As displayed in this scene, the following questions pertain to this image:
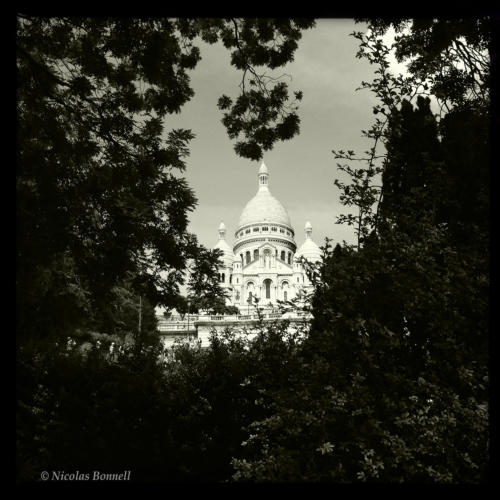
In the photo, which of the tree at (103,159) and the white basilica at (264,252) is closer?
the tree at (103,159)

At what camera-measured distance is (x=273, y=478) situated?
5.22 meters

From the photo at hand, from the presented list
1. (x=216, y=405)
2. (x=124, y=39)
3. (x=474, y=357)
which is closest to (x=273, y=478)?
(x=474, y=357)

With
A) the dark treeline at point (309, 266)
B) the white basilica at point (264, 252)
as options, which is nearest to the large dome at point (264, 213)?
the white basilica at point (264, 252)

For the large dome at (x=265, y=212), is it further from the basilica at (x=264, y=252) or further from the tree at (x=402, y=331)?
the tree at (x=402, y=331)

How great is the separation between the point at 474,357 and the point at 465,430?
2.24ft

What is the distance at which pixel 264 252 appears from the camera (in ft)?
251

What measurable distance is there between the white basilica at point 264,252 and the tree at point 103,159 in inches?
2551

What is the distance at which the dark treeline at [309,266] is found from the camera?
4973 millimetres

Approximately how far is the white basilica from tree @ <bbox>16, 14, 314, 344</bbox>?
64.8 meters

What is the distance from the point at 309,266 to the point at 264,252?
70.0 meters

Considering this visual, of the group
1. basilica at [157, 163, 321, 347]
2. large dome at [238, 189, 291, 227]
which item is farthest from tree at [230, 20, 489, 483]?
large dome at [238, 189, 291, 227]

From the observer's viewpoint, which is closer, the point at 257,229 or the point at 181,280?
the point at 181,280

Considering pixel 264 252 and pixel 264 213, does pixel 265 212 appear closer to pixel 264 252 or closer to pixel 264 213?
pixel 264 213

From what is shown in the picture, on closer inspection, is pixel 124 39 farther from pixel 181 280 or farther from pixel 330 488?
pixel 330 488
